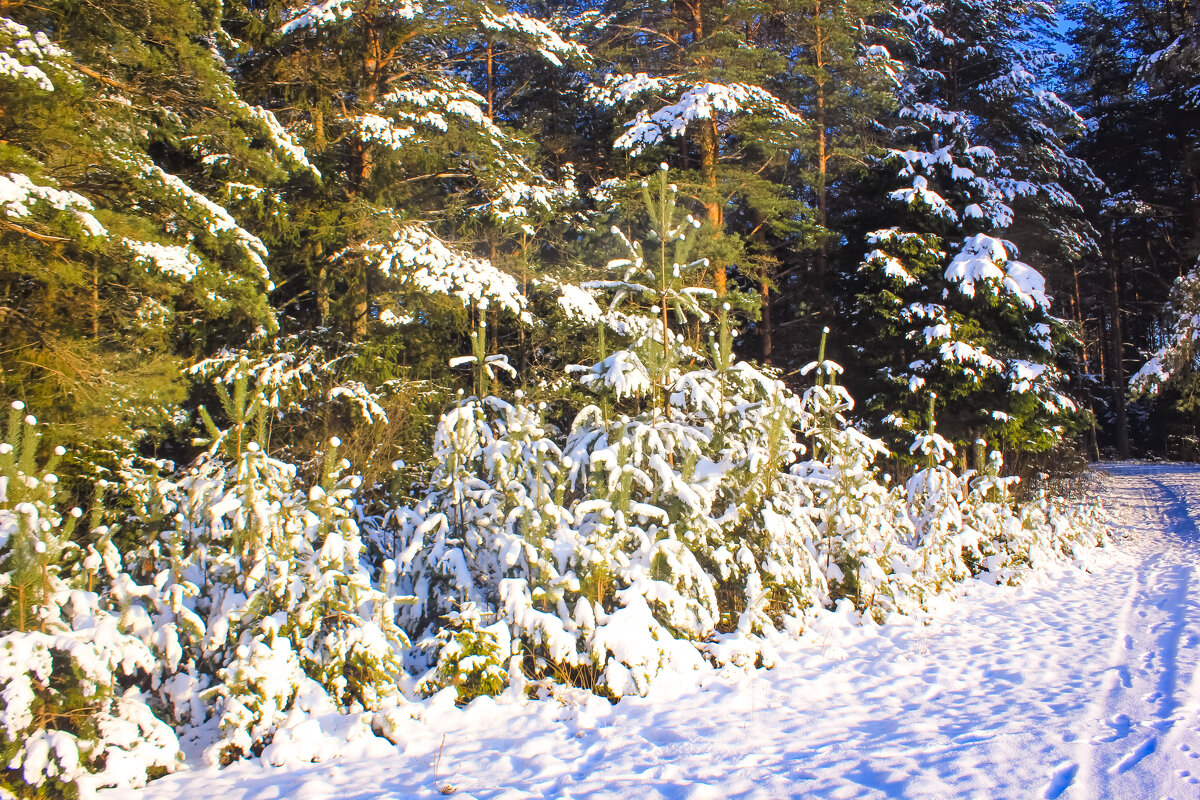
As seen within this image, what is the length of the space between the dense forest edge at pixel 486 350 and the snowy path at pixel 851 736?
300 millimetres

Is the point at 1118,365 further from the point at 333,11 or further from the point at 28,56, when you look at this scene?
the point at 28,56

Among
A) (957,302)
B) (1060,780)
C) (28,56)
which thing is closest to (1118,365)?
(957,302)

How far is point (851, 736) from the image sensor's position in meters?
3.52

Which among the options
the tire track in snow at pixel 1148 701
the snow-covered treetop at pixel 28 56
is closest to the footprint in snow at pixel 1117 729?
the tire track in snow at pixel 1148 701

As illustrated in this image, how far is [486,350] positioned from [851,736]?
9.30 meters

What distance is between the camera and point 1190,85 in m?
18.2

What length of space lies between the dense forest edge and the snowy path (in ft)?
0.98

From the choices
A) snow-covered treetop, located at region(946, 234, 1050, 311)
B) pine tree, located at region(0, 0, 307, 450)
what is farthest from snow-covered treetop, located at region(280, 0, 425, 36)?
snow-covered treetop, located at region(946, 234, 1050, 311)

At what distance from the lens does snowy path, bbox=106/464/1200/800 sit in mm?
2936

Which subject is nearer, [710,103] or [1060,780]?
[1060,780]

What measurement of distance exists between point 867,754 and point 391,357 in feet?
28.3

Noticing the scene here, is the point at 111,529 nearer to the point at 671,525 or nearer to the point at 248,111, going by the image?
the point at 671,525

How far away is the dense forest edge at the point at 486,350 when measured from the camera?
398 cm

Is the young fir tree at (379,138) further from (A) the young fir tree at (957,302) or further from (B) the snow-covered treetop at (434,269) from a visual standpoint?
(A) the young fir tree at (957,302)
